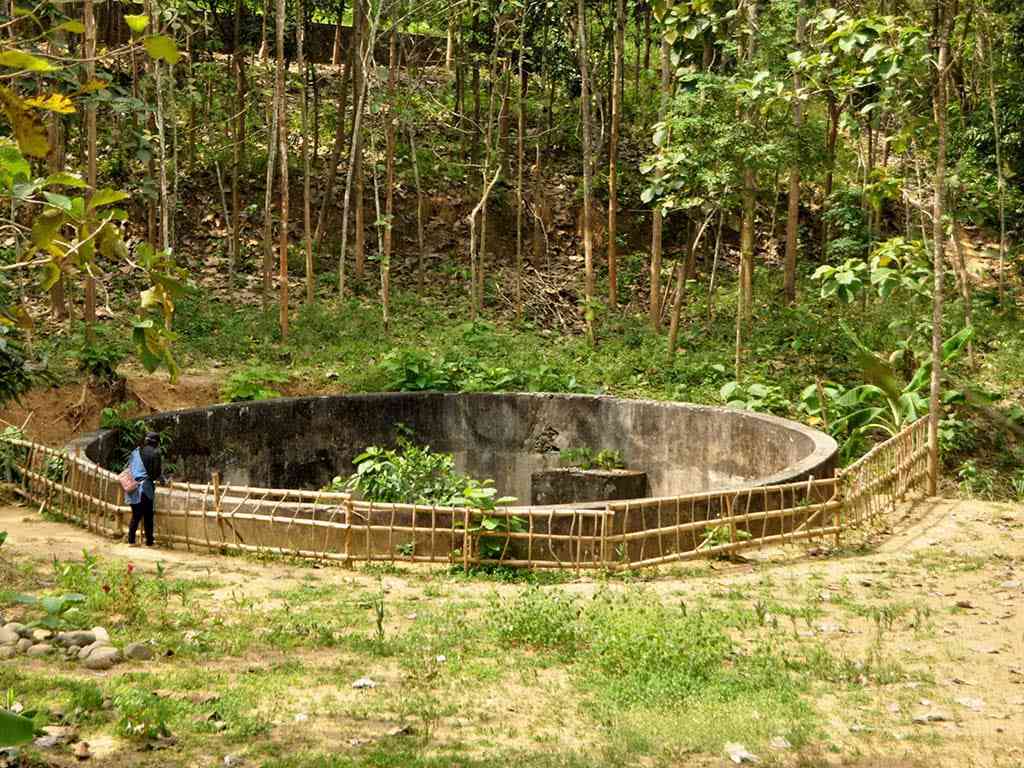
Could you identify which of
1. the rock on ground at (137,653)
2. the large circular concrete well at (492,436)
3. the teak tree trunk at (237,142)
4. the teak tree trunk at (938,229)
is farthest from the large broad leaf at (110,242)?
the teak tree trunk at (237,142)

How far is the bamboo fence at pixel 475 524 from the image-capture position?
978 cm

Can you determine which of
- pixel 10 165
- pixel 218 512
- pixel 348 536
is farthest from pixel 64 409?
pixel 10 165

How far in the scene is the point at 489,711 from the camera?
6.08m

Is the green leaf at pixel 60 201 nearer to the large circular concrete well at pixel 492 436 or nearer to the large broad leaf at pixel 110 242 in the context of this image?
the large broad leaf at pixel 110 242

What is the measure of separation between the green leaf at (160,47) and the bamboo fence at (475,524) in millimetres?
6971

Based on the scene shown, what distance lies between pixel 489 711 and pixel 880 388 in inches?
428

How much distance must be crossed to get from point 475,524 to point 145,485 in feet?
9.70

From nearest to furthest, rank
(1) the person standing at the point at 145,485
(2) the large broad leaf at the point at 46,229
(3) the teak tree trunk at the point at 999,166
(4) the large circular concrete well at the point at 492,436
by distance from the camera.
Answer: (2) the large broad leaf at the point at 46,229
(1) the person standing at the point at 145,485
(4) the large circular concrete well at the point at 492,436
(3) the teak tree trunk at the point at 999,166

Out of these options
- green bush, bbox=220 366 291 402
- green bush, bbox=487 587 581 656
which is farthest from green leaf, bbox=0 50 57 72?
green bush, bbox=220 366 291 402

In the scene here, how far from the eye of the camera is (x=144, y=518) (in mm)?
10188

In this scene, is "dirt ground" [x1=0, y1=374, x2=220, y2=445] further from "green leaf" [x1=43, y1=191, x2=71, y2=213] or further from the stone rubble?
"green leaf" [x1=43, y1=191, x2=71, y2=213]

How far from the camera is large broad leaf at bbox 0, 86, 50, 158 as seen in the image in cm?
282

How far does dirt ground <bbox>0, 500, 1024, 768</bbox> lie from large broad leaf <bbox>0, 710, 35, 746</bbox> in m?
3.95

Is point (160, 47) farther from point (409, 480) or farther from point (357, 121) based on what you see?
point (357, 121)
